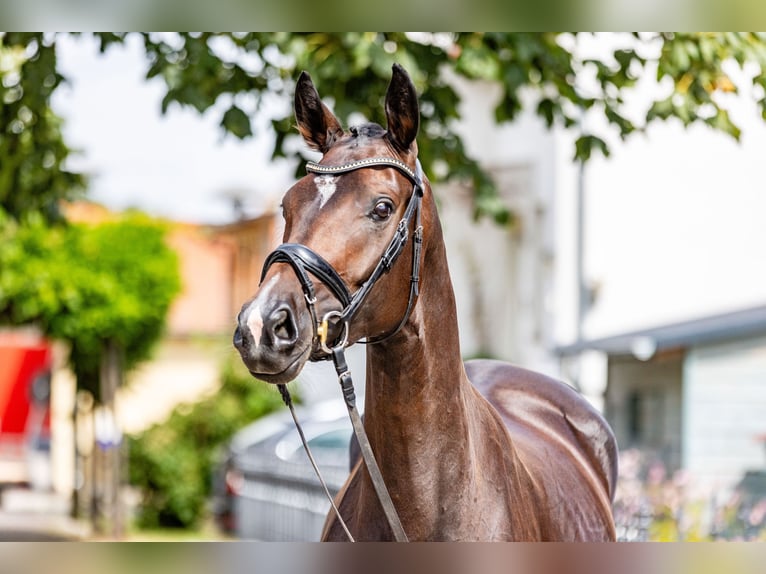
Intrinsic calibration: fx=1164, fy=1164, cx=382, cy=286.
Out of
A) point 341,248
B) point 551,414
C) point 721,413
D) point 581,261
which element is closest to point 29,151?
point 551,414

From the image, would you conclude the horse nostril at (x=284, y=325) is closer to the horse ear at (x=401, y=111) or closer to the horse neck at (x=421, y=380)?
the horse neck at (x=421, y=380)

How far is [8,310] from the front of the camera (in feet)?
50.1

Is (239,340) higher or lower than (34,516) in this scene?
higher

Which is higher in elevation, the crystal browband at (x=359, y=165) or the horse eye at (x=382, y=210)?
the crystal browband at (x=359, y=165)

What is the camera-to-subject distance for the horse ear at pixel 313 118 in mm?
2736

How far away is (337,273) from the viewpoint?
2451 mm

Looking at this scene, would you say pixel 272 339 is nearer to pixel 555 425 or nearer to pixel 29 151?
pixel 555 425

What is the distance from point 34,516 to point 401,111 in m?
14.5

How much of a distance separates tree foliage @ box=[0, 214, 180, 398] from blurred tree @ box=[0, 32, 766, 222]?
8564 mm

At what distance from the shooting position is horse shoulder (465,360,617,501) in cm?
396

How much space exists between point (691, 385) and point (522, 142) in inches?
244

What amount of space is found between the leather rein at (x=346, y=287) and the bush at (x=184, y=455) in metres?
13.8

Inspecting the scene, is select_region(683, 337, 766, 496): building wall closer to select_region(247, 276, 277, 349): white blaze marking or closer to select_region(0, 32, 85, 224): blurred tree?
select_region(0, 32, 85, 224): blurred tree

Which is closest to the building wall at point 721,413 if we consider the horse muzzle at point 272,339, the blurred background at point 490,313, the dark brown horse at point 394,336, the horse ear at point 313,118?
the blurred background at point 490,313
